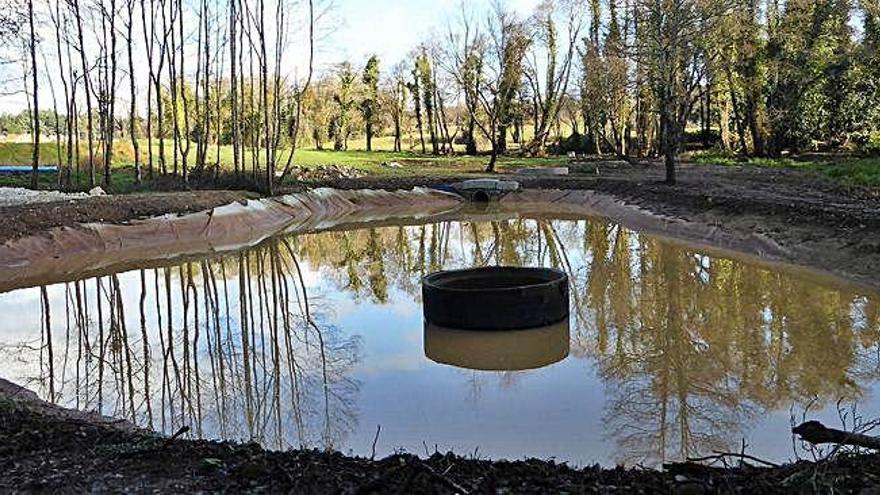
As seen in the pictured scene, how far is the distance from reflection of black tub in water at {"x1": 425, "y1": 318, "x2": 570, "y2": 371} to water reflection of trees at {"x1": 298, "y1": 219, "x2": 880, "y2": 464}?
10.5 inches

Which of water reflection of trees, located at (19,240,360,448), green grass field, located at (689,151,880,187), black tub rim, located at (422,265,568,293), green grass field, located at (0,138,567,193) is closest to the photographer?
water reflection of trees, located at (19,240,360,448)

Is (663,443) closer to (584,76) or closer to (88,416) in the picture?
(88,416)

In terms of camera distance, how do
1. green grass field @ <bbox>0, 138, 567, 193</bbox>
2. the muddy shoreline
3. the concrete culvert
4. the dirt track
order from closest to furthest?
the muddy shoreline
the dirt track
the concrete culvert
green grass field @ <bbox>0, 138, 567, 193</bbox>

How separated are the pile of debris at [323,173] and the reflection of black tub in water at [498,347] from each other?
59.6ft

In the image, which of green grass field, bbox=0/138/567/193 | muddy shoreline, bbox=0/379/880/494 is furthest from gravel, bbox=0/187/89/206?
muddy shoreline, bbox=0/379/880/494

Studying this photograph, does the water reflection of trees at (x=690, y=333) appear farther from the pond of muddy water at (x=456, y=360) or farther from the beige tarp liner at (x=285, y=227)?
the beige tarp liner at (x=285, y=227)

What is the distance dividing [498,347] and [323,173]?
66.8ft

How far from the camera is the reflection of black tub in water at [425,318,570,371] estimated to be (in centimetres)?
752

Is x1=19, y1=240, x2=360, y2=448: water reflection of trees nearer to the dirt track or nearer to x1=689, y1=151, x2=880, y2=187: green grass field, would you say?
the dirt track

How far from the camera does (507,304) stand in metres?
8.38

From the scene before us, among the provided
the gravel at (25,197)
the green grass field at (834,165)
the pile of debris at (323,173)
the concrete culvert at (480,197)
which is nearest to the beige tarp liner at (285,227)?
the concrete culvert at (480,197)

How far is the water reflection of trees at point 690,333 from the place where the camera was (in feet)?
19.0

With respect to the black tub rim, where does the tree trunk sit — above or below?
above

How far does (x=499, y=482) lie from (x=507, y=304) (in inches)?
184
